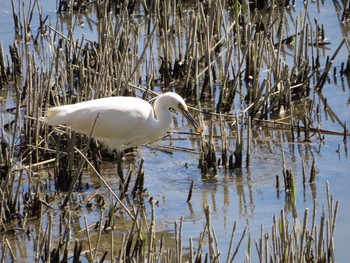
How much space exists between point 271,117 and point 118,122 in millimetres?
2031

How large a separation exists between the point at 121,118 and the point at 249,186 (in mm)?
1244

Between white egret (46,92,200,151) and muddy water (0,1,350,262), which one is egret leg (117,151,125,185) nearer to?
white egret (46,92,200,151)

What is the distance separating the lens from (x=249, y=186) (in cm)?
733

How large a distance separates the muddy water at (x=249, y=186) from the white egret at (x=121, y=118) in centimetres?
36

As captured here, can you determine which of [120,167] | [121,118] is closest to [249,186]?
[120,167]

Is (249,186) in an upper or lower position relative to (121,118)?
lower

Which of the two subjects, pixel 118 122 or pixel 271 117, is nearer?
pixel 118 122

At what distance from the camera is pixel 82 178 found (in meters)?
7.70

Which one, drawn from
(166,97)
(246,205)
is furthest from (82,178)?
(246,205)

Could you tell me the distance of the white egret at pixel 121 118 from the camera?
24.1 feet

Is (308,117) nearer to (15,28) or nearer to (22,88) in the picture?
(22,88)

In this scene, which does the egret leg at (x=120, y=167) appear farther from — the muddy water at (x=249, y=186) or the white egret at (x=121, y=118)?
the muddy water at (x=249, y=186)

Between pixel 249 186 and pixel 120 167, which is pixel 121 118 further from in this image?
pixel 249 186

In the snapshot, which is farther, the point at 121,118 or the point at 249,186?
the point at 121,118
